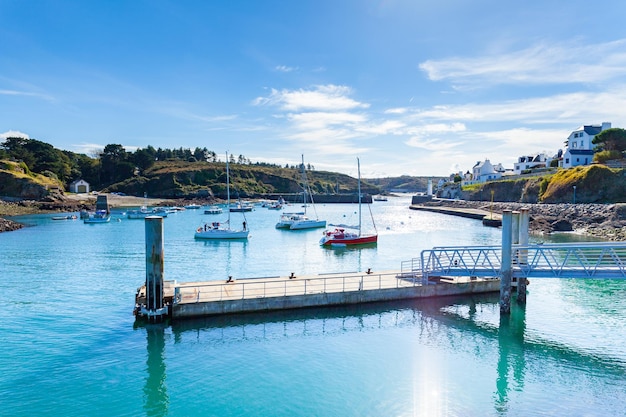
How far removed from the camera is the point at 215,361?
20.0 m

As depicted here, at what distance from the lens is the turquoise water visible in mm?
16453

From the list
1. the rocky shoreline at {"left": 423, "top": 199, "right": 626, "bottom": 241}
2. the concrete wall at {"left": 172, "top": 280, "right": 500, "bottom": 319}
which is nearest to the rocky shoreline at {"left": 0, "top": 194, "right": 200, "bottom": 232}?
the concrete wall at {"left": 172, "top": 280, "right": 500, "bottom": 319}

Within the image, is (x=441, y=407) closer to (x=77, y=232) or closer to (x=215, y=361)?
(x=215, y=361)

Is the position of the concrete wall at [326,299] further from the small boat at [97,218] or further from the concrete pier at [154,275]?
the small boat at [97,218]

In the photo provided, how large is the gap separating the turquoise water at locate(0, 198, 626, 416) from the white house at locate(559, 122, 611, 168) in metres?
86.1

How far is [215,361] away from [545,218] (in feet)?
251

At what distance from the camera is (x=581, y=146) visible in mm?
115188

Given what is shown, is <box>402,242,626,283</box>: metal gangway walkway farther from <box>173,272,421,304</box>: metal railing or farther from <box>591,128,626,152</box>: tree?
<box>591,128,626,152</box>: tree

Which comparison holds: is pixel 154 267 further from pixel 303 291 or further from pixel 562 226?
pixel 562 226

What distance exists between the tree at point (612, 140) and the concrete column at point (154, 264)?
385ft

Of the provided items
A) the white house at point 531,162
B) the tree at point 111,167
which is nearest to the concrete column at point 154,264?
the white house at point 531,162

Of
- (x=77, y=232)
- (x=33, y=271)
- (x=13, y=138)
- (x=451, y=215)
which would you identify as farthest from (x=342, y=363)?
(x=13, y=138)

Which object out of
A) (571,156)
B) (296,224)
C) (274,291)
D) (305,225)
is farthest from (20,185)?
(571,156)

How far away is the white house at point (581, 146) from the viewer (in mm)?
107000
